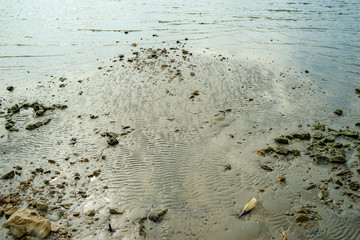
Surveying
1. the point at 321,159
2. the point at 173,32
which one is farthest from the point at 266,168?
the point at 173,32

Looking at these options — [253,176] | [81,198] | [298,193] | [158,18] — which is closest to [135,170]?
[81,198]

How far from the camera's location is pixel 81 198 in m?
6.51

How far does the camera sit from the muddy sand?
5934 mm

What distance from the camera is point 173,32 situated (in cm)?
2123

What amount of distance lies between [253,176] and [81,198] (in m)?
4.97

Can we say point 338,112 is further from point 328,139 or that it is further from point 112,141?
point 112,141

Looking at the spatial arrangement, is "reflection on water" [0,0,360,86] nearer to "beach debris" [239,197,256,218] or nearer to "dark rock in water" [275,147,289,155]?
A: "dark rock in water" [275,147,289,155]

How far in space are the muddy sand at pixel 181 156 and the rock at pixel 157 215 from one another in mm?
26

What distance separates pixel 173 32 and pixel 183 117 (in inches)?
535

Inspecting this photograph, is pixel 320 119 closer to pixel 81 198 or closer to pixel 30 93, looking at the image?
pixel 81 198

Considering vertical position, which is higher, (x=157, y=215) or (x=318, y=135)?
(x=318, y=135)

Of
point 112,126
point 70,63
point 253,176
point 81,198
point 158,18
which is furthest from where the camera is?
point 158,18

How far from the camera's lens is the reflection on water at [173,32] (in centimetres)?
1526

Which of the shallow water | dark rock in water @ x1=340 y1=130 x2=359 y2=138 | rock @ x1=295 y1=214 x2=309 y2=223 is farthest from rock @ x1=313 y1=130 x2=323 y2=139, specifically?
rock @ x1=295 y1=214 x2=309 y2=223
